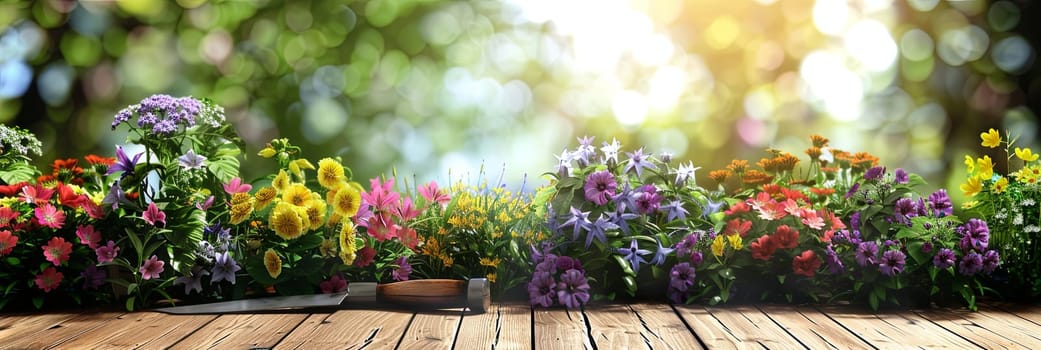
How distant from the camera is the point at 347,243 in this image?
241cm

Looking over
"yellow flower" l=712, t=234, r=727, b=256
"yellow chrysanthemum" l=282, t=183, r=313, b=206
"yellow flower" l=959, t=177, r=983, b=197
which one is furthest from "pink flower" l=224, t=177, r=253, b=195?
"yellow flower" l=959, t=177, r=983, b=197

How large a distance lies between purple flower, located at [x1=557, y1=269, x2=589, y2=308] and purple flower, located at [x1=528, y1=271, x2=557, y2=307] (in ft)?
0.07

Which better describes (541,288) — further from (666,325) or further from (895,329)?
(895,329)

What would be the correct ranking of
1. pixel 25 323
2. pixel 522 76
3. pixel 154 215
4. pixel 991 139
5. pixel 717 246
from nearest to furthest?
pixel 25 323, pixel 154 215, pixel 717 246, pixel 991 139, pixel 522 76

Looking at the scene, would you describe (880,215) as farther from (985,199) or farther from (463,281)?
(463,281)

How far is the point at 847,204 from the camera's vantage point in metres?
2.67

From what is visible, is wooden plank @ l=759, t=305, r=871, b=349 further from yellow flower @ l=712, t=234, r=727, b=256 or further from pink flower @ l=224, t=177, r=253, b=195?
pink flower @ l=224, t=177, r=253, b=195

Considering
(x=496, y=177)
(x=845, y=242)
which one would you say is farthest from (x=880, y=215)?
(x=496, y=177)

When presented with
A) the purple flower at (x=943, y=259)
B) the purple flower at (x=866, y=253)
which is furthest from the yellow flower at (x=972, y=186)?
the purple flower at (x=866, y=253)

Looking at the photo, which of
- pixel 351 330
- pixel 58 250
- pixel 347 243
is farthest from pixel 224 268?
pixel 351 330

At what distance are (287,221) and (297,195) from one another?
0.34 feet

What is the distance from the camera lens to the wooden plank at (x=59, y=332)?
6.24 feet

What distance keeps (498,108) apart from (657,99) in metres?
0.63

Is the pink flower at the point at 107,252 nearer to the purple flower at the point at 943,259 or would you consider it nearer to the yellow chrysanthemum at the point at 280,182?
the yellow chrysanthemum at the point at 280,182
